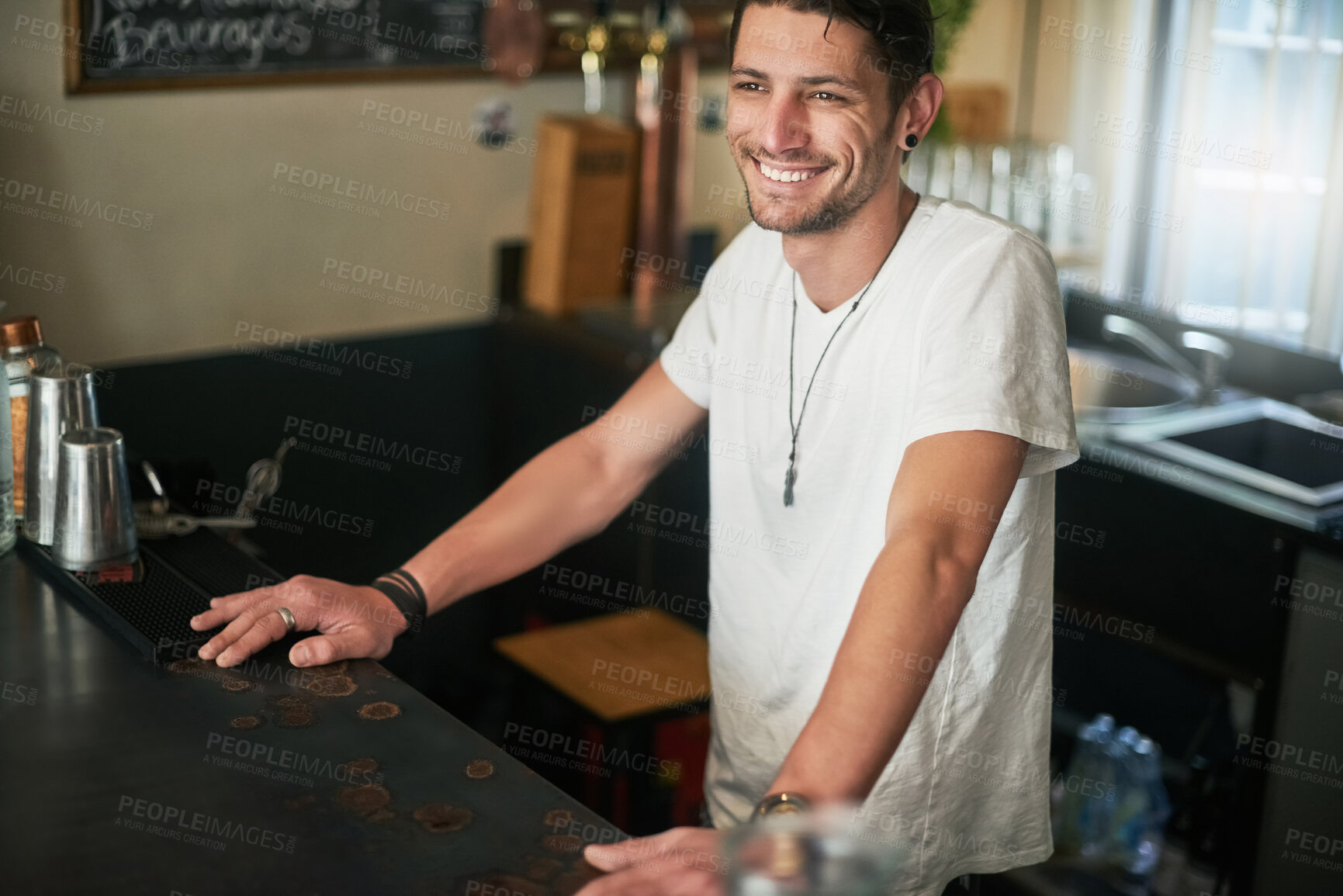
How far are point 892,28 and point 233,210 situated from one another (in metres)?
1.74

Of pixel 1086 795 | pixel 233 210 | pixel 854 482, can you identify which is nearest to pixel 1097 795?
pixel 1086 795

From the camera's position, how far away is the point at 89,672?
4.66 ft

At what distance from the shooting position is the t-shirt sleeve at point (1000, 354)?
50.4 inches

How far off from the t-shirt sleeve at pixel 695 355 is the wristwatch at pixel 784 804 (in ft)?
2.17

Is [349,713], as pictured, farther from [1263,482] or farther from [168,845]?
[1263,482]

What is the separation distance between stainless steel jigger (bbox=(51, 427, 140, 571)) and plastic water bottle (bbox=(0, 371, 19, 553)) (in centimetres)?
9

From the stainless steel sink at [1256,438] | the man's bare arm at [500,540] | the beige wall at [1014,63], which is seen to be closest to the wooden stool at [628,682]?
the man's bare arm at [500,540]

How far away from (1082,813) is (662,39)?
1.90 metres

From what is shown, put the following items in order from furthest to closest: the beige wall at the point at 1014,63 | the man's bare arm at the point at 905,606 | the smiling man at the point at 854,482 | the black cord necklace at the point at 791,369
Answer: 1. the beige wall at the point at 1014,63
2. the black cord necklace at the point at 791,369
3. the smiling man at the point at 854,482
4. the man's bare arm at the point at 905,606

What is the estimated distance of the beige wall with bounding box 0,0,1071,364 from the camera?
2.49 m

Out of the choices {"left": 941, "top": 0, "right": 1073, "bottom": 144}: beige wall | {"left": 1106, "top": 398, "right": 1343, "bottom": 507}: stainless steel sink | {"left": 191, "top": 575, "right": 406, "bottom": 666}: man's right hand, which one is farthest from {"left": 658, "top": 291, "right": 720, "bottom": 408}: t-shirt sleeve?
{"left": 941, "top": 0, "right": 1073, "bottom": 144}: beige wall

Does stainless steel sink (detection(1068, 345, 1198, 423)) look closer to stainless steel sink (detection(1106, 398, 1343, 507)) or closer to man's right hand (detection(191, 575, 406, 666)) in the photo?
stainless steel sink (detection(1106, 398, 1343, 507))

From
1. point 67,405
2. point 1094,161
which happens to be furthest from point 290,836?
point 1094,161

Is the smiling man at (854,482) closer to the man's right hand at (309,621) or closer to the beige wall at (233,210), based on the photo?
the man's right hand at (309,621)
